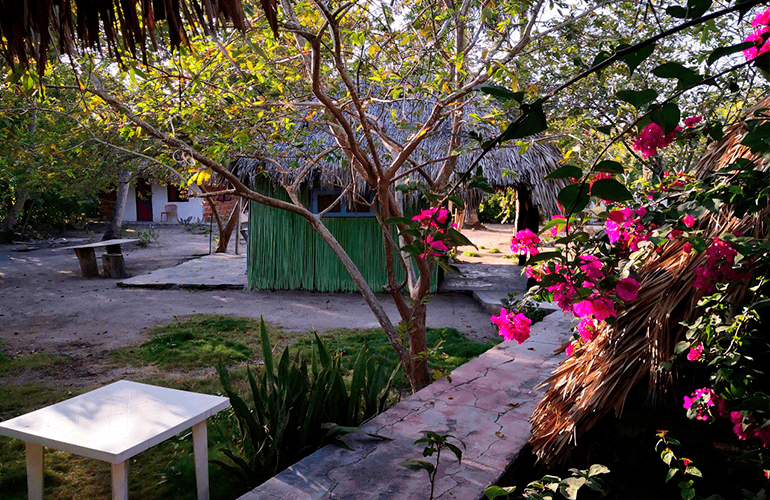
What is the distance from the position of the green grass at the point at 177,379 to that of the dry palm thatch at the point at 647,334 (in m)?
1.52

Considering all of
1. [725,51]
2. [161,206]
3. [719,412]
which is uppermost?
[161,206]

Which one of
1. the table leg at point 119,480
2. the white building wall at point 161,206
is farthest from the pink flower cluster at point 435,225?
the white building wall at point 161,206

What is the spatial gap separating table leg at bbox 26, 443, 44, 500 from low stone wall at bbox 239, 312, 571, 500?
1000 millimetres

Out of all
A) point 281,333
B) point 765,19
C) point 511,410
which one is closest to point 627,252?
point 765,19

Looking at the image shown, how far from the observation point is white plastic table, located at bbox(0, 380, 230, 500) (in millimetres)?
2268

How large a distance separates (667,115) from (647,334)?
1.01 m

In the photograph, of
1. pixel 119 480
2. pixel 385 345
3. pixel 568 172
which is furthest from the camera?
pixel 385 345

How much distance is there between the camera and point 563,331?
15.9ft

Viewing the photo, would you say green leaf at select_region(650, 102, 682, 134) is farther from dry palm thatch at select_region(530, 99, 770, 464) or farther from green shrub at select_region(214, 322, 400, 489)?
green shrub at select_region(214, 322, 400, 489)

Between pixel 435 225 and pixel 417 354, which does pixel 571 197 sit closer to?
pixel 435 225

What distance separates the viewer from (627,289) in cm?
162

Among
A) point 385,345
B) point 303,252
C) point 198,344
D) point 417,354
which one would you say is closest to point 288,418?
point 417,354

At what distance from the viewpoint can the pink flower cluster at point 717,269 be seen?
1.56 meters

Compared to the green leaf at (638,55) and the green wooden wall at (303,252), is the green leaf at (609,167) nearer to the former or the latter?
the green leaf at (638,55)
